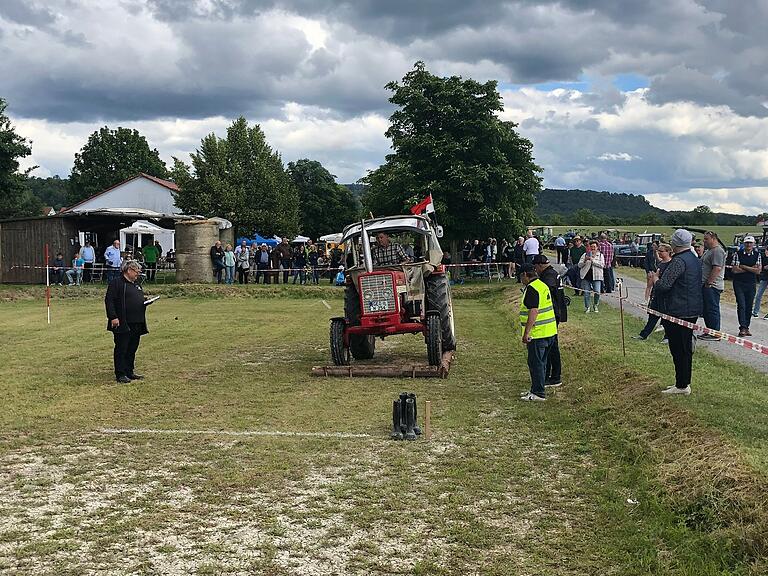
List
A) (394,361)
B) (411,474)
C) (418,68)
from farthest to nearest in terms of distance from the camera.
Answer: (418,68) < (394,361) < (411,474)

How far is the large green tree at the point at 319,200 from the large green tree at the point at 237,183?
36450 millimetres

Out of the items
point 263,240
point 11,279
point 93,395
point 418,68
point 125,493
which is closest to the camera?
point 125,493

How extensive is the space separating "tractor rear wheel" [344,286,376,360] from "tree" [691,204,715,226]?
9344cm

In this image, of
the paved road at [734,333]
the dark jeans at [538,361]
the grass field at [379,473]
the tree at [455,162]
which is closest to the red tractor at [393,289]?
the grass field at [379,473]

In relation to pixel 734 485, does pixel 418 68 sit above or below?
above

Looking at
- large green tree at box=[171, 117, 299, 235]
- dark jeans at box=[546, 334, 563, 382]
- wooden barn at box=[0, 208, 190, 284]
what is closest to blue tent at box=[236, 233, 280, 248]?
large green tree at box=[171, 117, 299, 235]

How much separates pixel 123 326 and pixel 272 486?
6.42 m

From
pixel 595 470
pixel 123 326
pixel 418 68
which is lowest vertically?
pixel 595 470

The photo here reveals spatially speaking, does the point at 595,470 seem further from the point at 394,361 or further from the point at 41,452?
the point at 394,361

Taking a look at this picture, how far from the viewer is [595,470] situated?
7.78 m

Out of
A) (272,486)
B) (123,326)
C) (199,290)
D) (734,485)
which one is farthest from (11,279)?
(734,485)

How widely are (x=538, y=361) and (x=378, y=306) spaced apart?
10.5 ft

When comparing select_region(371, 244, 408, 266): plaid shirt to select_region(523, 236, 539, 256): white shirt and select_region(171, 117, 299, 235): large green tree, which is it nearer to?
select_region(523, 236, 539, 256): white shirt

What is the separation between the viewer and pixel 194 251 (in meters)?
34.8
